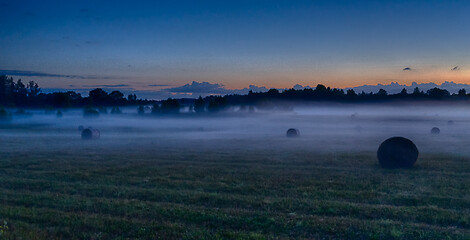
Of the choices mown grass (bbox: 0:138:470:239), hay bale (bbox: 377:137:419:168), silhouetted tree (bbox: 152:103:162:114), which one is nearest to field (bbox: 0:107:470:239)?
mown grass (bbox: 0:138:470:239)

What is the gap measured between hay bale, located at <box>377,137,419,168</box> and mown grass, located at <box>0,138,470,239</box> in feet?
2.38

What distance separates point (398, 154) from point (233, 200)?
44.5ft

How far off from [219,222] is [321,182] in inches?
299

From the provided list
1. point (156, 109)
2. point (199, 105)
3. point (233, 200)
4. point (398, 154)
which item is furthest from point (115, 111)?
point (233, 200)

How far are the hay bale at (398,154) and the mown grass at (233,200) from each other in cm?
72

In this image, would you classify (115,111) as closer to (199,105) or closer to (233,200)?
(199,105)

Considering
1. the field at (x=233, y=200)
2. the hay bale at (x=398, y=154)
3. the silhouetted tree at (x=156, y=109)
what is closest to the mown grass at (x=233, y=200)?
the field at (x=233, y=200)

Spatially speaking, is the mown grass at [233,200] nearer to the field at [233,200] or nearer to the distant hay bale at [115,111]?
the field at [233,200]

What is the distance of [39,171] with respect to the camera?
1961cm

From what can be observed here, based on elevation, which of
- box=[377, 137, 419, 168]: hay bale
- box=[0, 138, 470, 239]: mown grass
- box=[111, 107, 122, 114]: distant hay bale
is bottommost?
box=[111, 107, 122, 114]: distant hay bale

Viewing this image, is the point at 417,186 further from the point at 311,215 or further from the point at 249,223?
the point at 249,223

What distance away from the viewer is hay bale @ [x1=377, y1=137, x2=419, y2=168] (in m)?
21.5

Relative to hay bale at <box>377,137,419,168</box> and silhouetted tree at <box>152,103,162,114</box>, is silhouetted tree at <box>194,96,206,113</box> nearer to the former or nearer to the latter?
silhouetted tree at <box>152,103,162,114</box>

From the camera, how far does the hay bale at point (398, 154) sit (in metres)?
21.5
